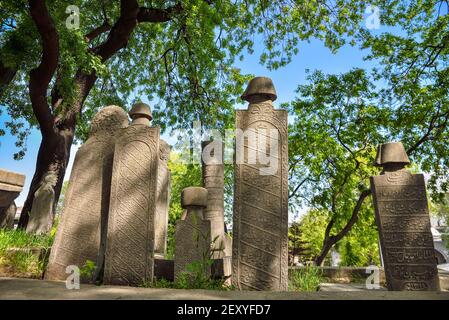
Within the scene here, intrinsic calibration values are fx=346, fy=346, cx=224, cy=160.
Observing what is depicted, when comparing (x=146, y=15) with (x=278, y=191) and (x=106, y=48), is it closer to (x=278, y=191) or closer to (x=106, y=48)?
(x=106, y=48)

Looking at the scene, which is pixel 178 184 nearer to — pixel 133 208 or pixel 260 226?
pixel 133 208

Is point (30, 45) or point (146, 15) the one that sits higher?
point (146, 15)

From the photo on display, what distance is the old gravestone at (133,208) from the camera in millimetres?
3895

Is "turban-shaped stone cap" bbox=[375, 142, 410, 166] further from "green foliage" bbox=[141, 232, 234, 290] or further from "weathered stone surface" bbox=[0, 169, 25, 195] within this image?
"weathered stone surface" bbox=[0, 169, 25, 195]

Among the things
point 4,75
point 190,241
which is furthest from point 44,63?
point 190,241

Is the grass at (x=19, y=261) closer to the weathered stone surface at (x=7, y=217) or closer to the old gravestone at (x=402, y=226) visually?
the weathered stone surface at (x=7, y=217)

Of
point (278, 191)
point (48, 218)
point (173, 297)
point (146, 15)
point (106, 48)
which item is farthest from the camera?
point (146, 15)

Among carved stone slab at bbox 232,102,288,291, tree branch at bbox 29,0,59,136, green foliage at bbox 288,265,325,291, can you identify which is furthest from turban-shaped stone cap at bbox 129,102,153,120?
tree branch at bbox 29,0,59,136

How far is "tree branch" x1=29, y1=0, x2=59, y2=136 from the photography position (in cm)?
706

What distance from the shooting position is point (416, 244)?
4.39m

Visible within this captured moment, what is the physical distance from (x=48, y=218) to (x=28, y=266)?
3377 mm

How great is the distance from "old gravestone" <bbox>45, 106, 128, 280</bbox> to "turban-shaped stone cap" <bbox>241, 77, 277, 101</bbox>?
1876 millimetres

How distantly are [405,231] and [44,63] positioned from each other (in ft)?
25.9
